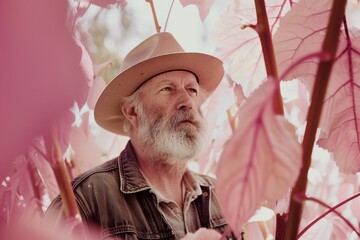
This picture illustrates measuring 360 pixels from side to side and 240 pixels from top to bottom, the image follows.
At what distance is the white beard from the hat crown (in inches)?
2.3

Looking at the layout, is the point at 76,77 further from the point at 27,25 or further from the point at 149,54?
the point at 149,54

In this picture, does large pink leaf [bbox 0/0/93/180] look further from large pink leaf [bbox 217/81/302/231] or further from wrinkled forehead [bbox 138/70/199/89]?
wrinkled forehead [bbox 138/70/199/89]

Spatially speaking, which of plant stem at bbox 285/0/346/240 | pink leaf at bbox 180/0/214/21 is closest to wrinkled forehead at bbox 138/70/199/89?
pink leaf at bbox 180/0/214/21

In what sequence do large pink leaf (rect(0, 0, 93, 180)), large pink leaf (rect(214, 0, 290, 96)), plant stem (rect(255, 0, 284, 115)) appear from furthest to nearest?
large pink leaf (rect(214, 0, 290, 96)), plant stem (rect(255, 0, 284, 115)), large pink leaf (rect(0, 0, 93, 180))

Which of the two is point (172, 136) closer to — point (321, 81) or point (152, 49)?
point (152, 49)

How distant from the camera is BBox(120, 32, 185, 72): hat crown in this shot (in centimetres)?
57

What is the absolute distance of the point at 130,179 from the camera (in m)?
0.55

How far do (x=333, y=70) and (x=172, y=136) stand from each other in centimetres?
30

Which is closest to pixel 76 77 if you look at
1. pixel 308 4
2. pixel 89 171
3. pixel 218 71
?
pixel 308 4

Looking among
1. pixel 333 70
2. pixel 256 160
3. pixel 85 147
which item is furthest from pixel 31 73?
pixel 85 147

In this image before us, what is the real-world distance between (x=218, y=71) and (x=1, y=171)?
486mm

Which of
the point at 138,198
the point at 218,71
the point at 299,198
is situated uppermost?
the point at 218,71

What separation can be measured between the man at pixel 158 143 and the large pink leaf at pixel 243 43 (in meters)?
0.13

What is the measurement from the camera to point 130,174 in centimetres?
56
